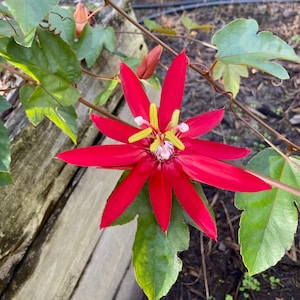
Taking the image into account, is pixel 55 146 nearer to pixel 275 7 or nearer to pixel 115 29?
pixel 115 29

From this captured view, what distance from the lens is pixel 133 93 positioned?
0.69 metres

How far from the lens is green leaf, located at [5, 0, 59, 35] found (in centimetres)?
50

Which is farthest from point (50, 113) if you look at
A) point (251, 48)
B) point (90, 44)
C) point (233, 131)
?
point (233, 131)

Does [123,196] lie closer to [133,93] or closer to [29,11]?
[133,93]

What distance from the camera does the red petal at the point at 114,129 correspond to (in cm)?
66

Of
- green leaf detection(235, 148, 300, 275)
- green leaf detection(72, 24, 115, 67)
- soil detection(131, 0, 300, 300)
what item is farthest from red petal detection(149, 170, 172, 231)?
soil detection(131, 0, 300, 300)

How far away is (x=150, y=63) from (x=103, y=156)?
0.32 meters

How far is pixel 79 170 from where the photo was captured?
1052 mm

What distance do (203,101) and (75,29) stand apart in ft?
3.51

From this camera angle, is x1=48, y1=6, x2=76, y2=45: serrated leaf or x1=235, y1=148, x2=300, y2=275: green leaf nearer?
x1=235, y1=148, x2=300, y2=275: green leaf

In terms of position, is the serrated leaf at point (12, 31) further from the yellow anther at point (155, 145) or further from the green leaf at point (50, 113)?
the yellow anther at point (155, 145)

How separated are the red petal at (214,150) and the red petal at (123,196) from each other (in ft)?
0.25

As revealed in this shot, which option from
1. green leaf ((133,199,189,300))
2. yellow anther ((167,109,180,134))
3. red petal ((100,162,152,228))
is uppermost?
yellow anther ((167,109,180,134))

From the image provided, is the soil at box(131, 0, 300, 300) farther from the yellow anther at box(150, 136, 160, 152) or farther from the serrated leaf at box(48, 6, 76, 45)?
the yellow anther at box(150, 136, 160, 152)
